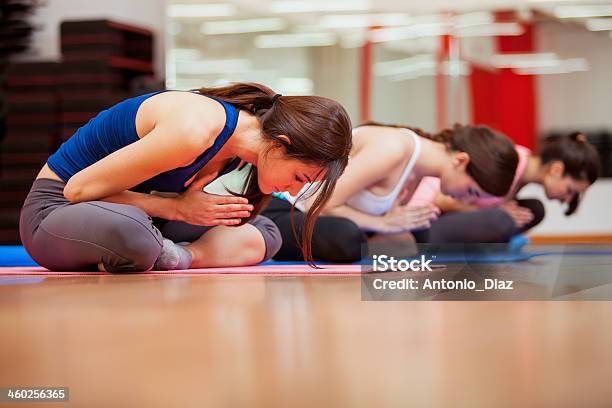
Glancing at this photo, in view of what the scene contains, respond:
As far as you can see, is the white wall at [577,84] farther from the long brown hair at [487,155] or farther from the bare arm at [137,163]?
the bare arm at [137,163]

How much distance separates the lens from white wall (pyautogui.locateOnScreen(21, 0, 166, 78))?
507 cm

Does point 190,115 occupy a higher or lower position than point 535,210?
higher

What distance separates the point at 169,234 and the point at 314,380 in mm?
1341

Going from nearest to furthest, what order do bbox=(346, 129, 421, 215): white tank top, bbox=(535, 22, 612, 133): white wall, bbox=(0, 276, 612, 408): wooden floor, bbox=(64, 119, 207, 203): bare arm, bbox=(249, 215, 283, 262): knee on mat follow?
1. bbox=(0, 276, 612, 408): wooden floor
2. bbox=(64, 119, 207, 203): bare arm
3. bbox=(249, 215, 283, 262): knee on mat
4. bbox=(346, 129, 421, 215): white tank top
5. bbox=(535, 22, 612, 133): white wall

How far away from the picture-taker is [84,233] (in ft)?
5.54

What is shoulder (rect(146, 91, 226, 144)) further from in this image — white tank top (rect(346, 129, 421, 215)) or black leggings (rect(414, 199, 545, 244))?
black leggings (rect(414, 199, 545, 244))

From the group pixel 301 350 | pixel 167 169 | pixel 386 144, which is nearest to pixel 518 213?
pixel 386 144

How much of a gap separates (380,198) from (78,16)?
10.8 feet

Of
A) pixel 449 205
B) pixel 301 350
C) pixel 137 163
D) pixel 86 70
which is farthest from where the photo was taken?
pixel 86 70

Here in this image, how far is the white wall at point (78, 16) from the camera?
5074mm

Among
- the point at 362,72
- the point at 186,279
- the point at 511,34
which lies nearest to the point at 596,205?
the point at 511,34

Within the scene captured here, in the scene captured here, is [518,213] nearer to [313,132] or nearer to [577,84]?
[313,132]

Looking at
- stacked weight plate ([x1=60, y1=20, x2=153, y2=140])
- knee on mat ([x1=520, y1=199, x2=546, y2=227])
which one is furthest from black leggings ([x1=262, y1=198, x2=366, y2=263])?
stacked weight plate ([x1=60, y1=20, x2=153, y2=140])

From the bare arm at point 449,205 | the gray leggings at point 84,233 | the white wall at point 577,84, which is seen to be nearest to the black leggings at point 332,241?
the gray leggings at point 84,233
